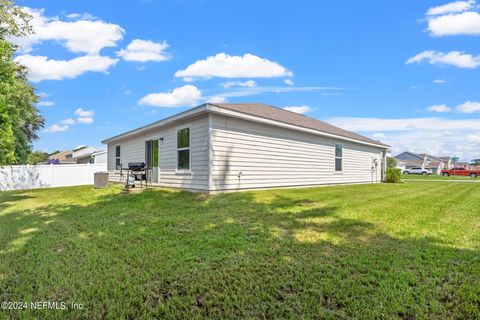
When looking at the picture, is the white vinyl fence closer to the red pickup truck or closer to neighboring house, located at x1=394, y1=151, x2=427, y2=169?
the red pickup truck

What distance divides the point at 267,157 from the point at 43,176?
15772 mm

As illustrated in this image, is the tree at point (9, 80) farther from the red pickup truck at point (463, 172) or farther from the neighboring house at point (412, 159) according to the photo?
the neighboring house at point (412, 159)

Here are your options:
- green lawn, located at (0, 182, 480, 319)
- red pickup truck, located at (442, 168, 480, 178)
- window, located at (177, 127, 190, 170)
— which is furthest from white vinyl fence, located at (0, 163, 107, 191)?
red pickup truck, located at (442, 168, 480, 178)

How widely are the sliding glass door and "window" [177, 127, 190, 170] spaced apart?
2.03m

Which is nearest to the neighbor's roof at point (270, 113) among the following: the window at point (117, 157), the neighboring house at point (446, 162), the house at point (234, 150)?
the house at point (234, 150)

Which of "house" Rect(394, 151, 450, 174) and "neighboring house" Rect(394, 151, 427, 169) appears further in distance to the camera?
"house" Rect(394, 151, 450, 174)

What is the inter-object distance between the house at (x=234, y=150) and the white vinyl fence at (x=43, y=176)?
6.85 metres

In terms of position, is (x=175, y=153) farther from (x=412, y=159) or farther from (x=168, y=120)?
(x=412, y=159)

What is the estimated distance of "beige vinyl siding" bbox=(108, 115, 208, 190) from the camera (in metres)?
8.88

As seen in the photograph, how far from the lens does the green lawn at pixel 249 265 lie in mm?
2303

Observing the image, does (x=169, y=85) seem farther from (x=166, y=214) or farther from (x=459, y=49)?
(x=459, y=49)

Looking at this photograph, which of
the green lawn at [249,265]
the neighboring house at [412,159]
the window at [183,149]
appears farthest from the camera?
the neighboring house at [412,159]

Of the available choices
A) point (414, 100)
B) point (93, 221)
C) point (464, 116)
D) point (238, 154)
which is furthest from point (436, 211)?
point (464, 116)

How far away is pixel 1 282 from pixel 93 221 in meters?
2.73
